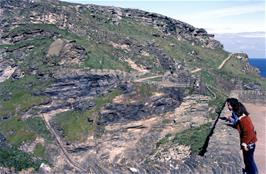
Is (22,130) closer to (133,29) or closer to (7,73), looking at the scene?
(7,73)

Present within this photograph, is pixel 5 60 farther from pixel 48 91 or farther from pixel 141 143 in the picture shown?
pixel 141 143

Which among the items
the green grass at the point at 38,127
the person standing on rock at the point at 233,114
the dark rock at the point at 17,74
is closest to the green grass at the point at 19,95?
the dark rock at the point at 17,74

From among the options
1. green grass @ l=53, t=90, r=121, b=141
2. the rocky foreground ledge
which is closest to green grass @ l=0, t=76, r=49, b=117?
green grass @ l=53, t=90, r=121, b=141

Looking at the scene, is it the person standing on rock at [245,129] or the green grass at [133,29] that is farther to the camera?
the green grass at [133,29]

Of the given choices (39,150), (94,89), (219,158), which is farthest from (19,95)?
(219,158)

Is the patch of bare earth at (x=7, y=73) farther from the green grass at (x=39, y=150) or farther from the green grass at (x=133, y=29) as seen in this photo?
the green grass at (x=133, y=29)

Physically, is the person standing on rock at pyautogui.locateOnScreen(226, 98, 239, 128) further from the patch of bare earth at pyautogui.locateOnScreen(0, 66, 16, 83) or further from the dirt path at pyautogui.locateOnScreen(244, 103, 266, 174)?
the patch of bare earth at pyautogui.locateOnScreen(0, 66, 16, 83)
